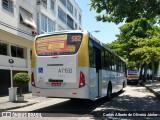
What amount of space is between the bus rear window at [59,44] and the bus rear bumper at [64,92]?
1563 millimetres

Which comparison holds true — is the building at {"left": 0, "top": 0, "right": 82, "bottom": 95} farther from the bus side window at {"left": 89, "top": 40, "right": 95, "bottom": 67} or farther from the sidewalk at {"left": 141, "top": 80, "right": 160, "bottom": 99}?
the sidewalk at {"left": 141, "top": 80, "right": 160, "bottom": 99}

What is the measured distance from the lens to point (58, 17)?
42.2 m

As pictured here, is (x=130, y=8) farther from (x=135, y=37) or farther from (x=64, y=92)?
(x=135, y=37)

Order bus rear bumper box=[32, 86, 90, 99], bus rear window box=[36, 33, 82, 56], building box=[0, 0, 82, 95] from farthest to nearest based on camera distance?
building box=[0, 0, 82, 95] < bus rear window box=[36, 33, 82, 56] < bus rear bumper box=[32, 86, 90, 99]

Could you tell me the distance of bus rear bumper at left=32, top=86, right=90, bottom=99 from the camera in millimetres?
12758

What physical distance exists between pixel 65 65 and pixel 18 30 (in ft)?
42.8

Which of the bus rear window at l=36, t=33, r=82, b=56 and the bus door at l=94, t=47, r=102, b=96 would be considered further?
the bus door at l=94, t=47, r=102, b=96

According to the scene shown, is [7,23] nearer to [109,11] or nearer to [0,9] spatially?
[0,9]

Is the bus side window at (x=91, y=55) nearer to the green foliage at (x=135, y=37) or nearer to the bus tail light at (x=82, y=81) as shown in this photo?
the bus tail light at (x=82, y=81)

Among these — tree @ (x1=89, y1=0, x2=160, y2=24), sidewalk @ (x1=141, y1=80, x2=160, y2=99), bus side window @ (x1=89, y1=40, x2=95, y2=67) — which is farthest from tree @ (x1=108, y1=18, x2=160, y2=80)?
bus side window @ (x1=89, y1=40, x2=95, y2=67)

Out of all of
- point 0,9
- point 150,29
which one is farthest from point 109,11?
point 150,29

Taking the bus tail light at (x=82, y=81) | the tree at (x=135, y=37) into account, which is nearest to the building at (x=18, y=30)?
the bus tail light at (x=82, y=81)

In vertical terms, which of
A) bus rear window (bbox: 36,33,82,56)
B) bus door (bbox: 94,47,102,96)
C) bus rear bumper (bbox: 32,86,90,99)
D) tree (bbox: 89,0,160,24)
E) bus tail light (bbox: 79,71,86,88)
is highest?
tree (bbox: 89,0,160,24)

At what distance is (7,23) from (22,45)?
5.17m
